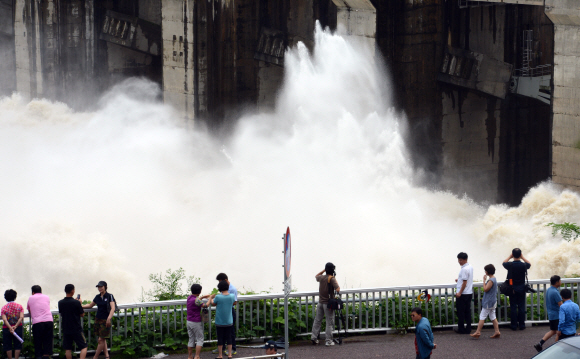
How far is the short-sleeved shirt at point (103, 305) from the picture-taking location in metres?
9.22

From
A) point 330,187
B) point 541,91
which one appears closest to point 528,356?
point 330,187

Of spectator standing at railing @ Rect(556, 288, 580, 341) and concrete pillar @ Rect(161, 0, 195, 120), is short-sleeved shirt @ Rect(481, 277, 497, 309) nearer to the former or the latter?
spectator standing at railing @ Rect(556, 288, 580, 341)

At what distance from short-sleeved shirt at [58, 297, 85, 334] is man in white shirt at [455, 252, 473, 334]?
536 cm

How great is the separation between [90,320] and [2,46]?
31035mm

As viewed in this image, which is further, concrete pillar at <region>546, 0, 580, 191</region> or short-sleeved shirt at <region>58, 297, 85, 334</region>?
concrete pillar at <region>546, 0, 580, 191</region>

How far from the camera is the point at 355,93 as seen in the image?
2509 centimetres

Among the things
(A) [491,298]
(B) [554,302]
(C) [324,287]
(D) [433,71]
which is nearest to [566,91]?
(D) [433,71]

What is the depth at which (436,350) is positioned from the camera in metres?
9.74

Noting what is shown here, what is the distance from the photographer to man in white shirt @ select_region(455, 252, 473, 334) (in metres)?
10.3

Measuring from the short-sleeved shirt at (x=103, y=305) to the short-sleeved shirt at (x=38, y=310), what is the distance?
24.1 inches

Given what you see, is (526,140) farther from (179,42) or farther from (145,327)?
(145,327)

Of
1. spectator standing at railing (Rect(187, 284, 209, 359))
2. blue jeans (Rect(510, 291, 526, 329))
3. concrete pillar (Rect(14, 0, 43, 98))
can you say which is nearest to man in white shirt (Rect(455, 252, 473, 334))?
blue jeans (Rect(510, 291, 526, 329))

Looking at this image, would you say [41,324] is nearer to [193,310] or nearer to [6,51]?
[193,310]

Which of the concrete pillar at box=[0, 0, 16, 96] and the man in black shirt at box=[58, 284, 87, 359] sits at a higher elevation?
the concrete pillar at box=[0, 0, 16, 96]
